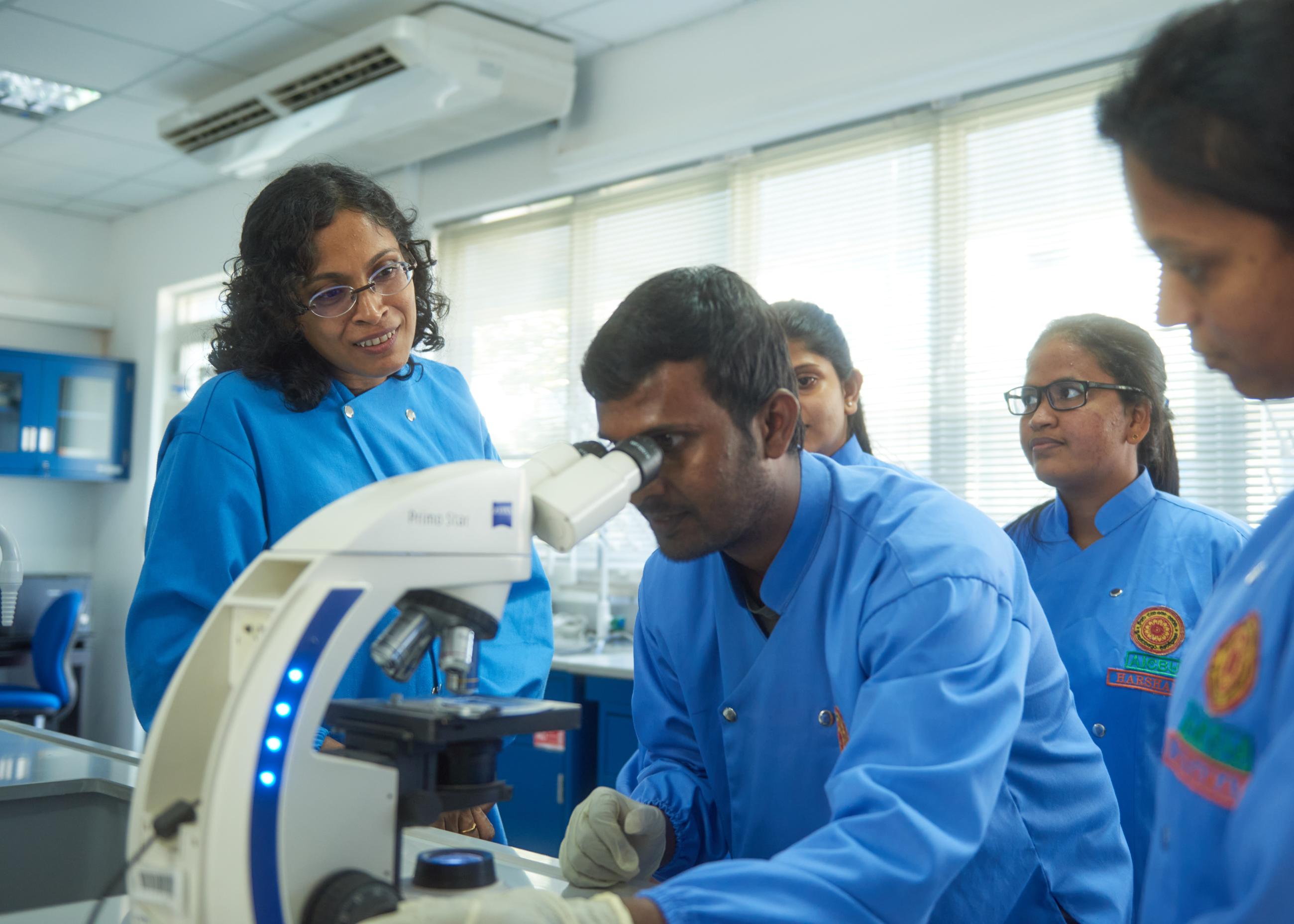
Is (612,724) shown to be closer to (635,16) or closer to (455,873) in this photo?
(635,16)

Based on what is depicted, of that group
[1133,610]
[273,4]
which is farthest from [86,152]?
[1133,610]

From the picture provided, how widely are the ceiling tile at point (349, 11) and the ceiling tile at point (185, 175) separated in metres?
1.68

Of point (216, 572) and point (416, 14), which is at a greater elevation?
point (416, 14)

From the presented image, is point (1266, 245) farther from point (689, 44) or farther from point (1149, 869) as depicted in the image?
point (689, 44)

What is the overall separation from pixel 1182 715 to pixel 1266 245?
34cm

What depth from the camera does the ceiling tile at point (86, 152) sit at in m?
5.11

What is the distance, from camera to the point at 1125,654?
187 centimetres

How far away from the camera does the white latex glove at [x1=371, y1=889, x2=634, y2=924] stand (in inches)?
29.2

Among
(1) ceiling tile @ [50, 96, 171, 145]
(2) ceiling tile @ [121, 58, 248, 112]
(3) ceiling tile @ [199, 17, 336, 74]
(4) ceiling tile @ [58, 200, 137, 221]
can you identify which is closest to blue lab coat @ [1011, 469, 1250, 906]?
(3) ceiling tile @ [199, 17, 336, 74]

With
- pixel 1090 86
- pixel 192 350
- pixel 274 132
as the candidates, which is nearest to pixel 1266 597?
pixel 1090 86

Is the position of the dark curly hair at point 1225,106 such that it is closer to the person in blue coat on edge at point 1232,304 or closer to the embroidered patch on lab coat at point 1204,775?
the person in blue coat on edge at point 1232,304

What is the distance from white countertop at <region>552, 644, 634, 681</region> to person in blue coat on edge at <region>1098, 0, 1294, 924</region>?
2.56 metres

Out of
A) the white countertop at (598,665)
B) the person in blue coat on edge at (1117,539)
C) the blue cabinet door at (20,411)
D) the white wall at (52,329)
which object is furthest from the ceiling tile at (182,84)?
the person in blue coat on edge at (1117,539)

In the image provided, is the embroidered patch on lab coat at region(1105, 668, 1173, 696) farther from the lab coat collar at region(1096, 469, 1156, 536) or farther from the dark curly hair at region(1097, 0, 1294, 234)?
the dark curly hair at region(1097, 0, 1294, 234)
